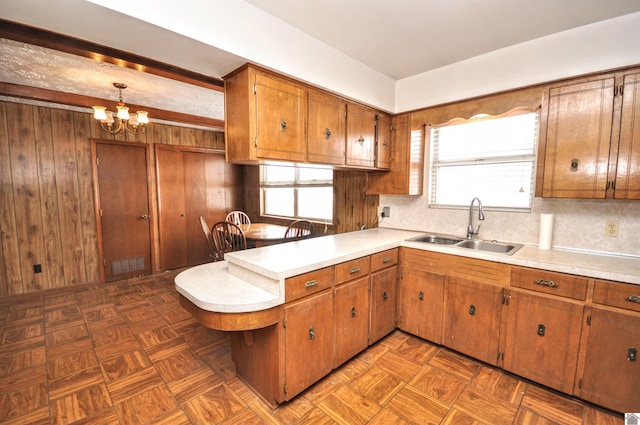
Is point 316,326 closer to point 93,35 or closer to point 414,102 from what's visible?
point 93,35

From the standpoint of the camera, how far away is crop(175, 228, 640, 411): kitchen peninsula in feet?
5.47

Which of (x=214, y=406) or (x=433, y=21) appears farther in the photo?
(x=433, y=21)

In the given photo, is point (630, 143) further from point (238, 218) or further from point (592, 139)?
point (238, 218)

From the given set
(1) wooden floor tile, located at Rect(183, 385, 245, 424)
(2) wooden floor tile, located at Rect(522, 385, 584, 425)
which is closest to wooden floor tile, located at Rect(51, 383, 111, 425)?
(1) wooden floor tile, located at Rect(183, 385, 245, 424)

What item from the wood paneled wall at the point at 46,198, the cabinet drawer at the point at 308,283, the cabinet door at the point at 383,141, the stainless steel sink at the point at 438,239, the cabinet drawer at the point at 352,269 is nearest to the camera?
the cabinet drawer at the point at 308,283

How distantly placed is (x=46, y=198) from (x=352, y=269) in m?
4.12

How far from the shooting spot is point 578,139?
6.59 feet

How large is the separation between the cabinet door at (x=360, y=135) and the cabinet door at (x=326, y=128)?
9cm

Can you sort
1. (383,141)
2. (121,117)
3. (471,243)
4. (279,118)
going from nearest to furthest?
(279,118)
(471,243)
(383,141)
(121,117)

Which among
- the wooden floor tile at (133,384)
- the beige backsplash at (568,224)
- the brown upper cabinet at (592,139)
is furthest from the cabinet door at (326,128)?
the wooden floor tile at (133,384)

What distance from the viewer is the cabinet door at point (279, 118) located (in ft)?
6.27

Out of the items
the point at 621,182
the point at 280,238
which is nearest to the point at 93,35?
the point at 280,238

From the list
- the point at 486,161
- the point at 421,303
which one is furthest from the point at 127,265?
the point at 486,161

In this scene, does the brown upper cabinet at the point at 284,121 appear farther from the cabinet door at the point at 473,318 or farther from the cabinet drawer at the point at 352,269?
the cabinet door at the point at 473,318
